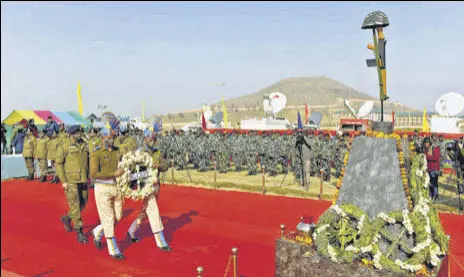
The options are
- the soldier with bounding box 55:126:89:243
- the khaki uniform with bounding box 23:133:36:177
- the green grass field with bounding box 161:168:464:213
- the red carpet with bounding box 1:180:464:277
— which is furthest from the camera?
the khaki uniform with bounding box 23:133:36:177

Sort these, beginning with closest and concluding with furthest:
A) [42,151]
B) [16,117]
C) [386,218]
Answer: [386,218], [42,151], [16,117]

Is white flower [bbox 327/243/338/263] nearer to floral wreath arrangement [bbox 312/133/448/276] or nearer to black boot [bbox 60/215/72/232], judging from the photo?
floral wreath arrangement [bbox 312/133/448/276]

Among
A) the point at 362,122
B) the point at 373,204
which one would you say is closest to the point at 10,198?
the point at 373,204

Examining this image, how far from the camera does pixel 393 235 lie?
Answer: 5.09 m

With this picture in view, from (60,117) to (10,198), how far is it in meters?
16.7

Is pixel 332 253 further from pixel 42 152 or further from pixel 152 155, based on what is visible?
pixel 42 152

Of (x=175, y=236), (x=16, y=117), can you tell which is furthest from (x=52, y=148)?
(x=16, y=117)

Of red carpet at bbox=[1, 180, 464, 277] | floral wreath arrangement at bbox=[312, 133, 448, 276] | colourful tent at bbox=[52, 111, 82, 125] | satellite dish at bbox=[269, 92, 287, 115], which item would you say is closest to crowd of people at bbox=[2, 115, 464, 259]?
red carpet at bbox=[1, 180, 464, 277]

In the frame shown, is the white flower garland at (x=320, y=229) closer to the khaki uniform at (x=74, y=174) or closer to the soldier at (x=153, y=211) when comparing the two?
the soldier at (x=153, y=211)

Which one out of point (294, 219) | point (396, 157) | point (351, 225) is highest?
point (396, 157)

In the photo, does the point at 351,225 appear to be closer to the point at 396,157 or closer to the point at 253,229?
the point at 396,157

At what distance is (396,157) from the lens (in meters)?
5.18

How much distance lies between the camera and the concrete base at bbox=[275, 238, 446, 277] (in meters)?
4.95

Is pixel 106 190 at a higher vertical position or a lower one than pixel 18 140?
lower
